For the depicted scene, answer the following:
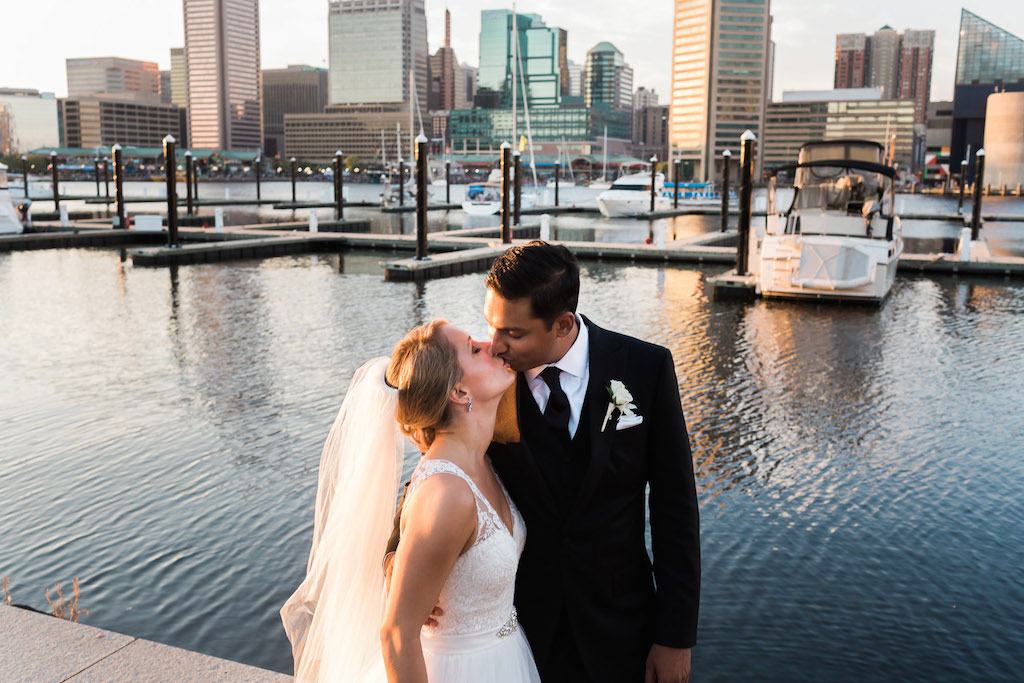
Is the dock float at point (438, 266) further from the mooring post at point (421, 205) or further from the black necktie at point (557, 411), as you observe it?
the black necktie at point (557, 411)

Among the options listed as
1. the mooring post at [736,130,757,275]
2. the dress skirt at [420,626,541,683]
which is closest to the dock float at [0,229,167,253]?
the mooring post at [736,130,757,275]

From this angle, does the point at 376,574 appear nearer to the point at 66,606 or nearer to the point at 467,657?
the point at 467,657

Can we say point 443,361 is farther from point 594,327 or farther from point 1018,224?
point 1018,224

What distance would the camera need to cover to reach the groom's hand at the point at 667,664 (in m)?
2.67

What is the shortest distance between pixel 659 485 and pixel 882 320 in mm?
15352

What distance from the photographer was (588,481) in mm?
2520

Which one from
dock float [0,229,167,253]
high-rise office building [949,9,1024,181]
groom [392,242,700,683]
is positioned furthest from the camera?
high-rise office building [949,9,1024,181]

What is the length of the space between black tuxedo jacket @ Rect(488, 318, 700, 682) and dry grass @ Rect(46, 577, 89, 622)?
151 inches

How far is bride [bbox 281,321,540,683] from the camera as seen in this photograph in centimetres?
213

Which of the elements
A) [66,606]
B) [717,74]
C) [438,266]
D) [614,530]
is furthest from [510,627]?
[717,74]

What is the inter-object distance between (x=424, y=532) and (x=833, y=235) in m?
18.8

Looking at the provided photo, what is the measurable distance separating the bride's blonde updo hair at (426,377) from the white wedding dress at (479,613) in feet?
0.40

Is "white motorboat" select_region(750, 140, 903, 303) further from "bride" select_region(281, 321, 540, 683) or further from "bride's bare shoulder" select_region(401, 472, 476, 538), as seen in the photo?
"bride's bare shoulder" select_region(401, 472, 476, 538)

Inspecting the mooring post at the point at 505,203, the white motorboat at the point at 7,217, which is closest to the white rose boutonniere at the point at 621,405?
the mooring post at the point at 505,203
